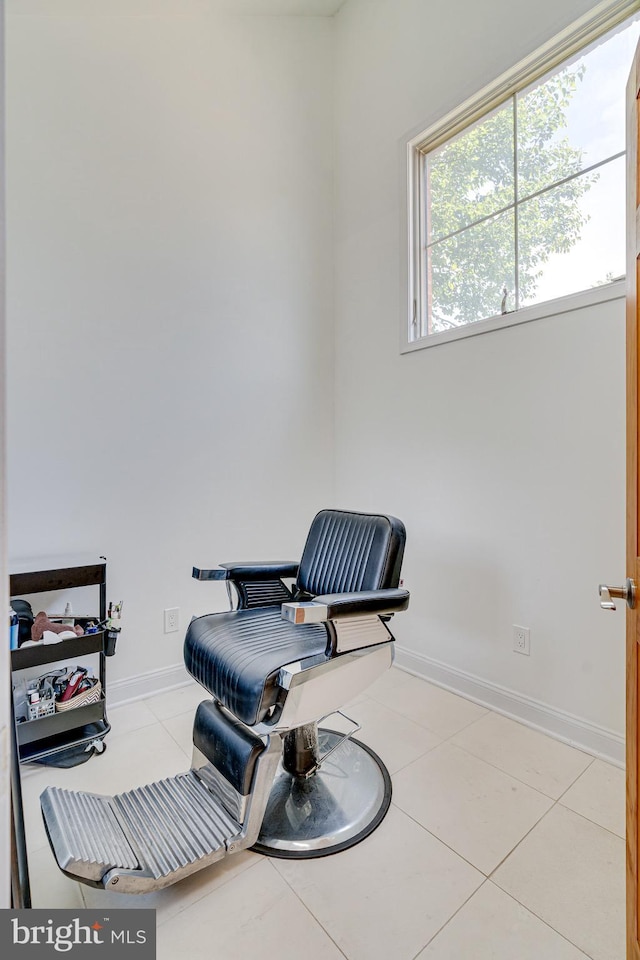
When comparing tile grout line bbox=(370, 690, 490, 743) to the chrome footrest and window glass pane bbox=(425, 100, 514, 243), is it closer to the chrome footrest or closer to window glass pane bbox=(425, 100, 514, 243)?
the chrome footrest

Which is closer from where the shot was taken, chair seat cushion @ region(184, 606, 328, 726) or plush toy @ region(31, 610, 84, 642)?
chair seat cushion @ region(184, 606, 328, 726)

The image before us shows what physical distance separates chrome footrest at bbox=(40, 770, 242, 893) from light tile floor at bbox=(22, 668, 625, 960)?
123mm

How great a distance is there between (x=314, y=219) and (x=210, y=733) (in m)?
2.74

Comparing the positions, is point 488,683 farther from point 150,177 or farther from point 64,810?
point 150,177

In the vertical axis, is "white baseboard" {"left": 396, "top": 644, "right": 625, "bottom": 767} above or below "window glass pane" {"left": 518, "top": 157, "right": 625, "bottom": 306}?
below

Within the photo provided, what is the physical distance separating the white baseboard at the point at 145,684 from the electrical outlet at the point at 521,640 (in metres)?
1.58

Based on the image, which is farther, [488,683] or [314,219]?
[314,219]

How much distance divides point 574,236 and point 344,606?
5.66 feet

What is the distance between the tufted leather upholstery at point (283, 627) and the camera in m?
1.23

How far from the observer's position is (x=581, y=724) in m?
1.73

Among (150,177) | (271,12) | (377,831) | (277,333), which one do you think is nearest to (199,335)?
(277,333)

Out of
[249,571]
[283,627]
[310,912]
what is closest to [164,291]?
[249,571]

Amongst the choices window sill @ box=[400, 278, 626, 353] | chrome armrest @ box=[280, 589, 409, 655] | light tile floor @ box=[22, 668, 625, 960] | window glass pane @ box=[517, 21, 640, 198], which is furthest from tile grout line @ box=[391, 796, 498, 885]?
window glass pane @ box=[517, 21, 640, 198]

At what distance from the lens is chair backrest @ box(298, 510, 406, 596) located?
1.60 metres
